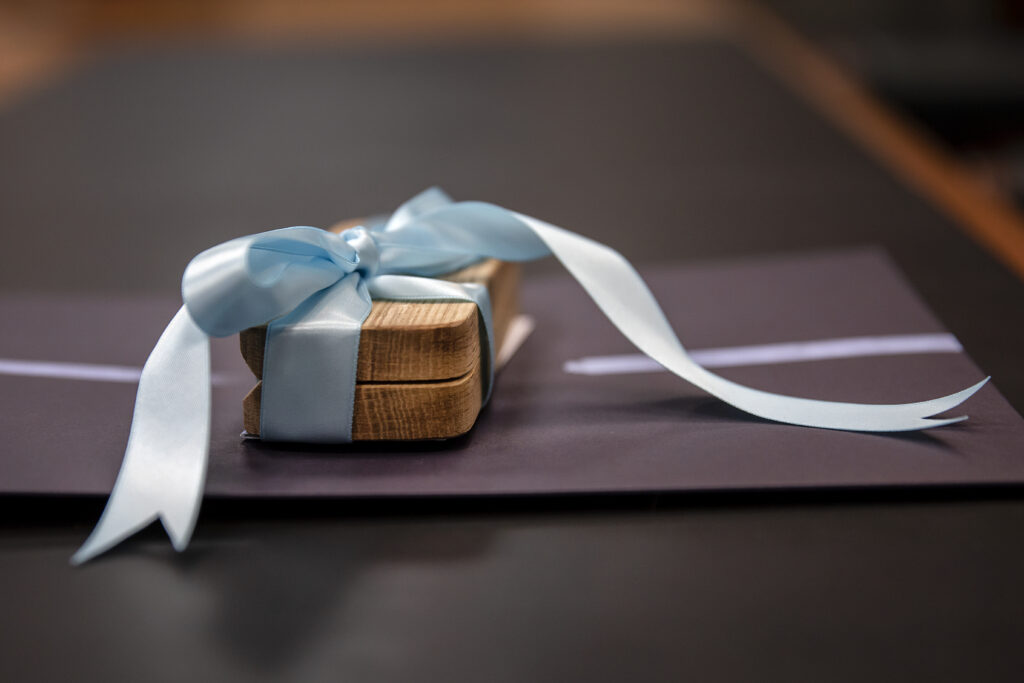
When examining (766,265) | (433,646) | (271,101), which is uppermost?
(271,101)

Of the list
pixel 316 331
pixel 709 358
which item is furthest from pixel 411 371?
pixel 709 358

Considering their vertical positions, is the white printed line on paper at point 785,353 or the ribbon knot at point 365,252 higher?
the ribbon knot at point 365,252

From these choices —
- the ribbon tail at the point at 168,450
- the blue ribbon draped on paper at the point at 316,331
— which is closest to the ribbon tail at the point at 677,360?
the blue ribbon draped on paper at the point at 316,331

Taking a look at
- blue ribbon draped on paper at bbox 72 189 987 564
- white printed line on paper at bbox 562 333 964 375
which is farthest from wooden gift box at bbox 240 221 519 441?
white printed line on paper at bbox 562 333 964 375

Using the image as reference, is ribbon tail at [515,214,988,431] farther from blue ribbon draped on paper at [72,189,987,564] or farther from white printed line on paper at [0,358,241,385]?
white printed line on paper at [0,358,241,385]

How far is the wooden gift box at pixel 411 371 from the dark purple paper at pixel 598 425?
0.5 inches

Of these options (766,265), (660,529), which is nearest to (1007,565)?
(660,529)

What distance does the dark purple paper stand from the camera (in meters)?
0.39

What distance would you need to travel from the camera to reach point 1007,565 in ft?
1.15

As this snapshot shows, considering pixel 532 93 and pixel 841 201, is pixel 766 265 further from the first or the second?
pixel 532 93

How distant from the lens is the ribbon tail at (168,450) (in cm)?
37

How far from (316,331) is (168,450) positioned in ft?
0.23

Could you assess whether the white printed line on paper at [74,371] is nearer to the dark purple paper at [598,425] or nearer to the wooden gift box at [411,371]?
the dark purple paper at [598,425]

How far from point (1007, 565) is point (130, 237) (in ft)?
2.60
